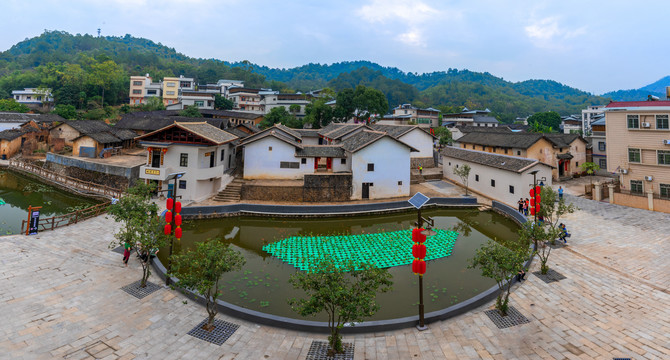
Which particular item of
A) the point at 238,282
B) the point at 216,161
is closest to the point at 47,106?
the point at 216,161

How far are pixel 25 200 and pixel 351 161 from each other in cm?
2324

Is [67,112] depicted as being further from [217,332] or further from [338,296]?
[338,296]

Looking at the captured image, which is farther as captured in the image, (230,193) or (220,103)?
(220,103)

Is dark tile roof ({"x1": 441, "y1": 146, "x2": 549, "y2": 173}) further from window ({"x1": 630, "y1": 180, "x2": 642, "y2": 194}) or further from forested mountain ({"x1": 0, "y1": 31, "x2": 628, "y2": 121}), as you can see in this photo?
forested mountain ({"x1": 0, "y1": 31, "x2": 628, "y2": 121})

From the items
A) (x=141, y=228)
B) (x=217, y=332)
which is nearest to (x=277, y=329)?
(x=217, y=332)

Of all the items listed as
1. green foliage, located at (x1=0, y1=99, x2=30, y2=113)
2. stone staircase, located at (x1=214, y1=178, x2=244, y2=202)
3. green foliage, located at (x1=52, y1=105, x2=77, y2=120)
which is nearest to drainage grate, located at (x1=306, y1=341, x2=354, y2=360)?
stone staircase, located at (x1=214, y1=178, x2=244, y2=202)

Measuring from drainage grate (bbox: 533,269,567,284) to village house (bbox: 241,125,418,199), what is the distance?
12.5m

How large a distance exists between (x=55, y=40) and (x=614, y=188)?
174 m

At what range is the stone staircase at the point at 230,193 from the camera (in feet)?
69.3

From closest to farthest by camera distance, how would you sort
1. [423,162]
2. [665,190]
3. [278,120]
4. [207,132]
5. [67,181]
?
[665,190], [207,132], [67,181], [423,162], [278,120]

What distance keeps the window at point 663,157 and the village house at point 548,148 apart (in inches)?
341

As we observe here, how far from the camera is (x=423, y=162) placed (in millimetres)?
33219

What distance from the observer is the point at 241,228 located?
17453 millimetres

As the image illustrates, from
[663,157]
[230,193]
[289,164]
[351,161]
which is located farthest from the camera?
Result: [289,164]
